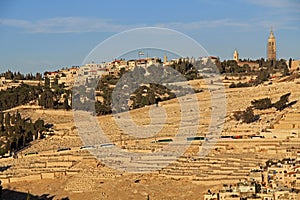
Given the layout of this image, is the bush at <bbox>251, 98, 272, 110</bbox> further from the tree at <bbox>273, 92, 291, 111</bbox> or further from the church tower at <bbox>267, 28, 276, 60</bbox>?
the church tower at <bbox>267, 28, 276, 60</bbox>

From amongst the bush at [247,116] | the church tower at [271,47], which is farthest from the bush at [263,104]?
the church tower at [271,47]

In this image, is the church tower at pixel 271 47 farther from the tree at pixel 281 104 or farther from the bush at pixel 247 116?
the bush at pixel 247 116

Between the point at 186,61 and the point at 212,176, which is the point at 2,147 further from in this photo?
the point at 186,61

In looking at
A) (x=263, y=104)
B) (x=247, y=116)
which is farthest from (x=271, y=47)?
(x=247, y=116)

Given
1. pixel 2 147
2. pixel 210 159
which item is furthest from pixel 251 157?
pixel 2 147

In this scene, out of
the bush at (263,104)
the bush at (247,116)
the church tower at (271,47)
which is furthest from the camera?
the church tower at (271,47)

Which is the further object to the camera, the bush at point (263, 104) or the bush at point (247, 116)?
the bush at point (263, 104)

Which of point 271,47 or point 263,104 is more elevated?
point 271,47

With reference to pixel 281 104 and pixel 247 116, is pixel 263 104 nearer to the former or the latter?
pixel 281 104

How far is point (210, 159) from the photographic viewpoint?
1820 centimetres

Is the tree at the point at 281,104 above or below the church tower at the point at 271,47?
below

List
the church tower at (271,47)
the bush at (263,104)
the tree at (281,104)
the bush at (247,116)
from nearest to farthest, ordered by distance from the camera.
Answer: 1. the bush at (247,116)
2. the tree at (281,104)
3. the bush at (263,104)
4. the church tower at (271,47)

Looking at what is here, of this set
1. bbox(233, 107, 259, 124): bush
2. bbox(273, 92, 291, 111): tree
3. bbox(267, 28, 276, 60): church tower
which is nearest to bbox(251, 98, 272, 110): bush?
bbox(273, 92, 291, 111): tree

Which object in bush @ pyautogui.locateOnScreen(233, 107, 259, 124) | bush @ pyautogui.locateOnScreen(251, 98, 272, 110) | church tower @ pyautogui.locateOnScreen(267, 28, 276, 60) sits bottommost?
bush @ pyautogui.locateOnScreen(233, 107, 259, 124)
